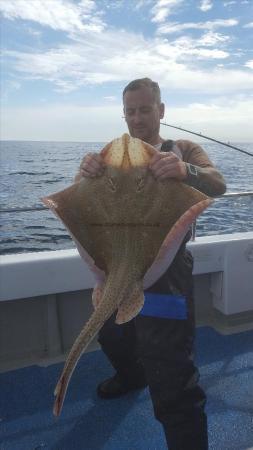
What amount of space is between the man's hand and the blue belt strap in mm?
807

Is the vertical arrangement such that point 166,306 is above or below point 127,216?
below

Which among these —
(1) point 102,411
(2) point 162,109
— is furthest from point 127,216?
(1) point 102,411

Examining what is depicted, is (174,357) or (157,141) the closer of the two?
(174,357)

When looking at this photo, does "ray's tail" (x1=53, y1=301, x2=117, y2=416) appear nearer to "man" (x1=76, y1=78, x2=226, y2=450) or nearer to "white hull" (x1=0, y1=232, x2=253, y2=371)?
"man" (x1=76, y1=78, x2=226, y2=450)

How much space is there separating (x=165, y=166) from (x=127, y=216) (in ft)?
1.07

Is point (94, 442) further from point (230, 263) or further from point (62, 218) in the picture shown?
point (230, 263)

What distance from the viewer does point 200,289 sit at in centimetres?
486

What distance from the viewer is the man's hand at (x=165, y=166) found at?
204 cm

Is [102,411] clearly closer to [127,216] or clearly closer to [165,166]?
[127,216]

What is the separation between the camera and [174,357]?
243cm

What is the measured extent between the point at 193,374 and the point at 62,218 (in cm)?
129

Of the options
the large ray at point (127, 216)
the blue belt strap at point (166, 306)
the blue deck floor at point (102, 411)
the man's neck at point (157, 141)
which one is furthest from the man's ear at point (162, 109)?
the blue deck floor at point (102, 411)

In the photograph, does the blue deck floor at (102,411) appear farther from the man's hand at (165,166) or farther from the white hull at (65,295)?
the man's hand at (165,166)

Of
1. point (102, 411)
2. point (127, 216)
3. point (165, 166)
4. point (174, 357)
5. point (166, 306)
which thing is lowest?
point (102, 411)
